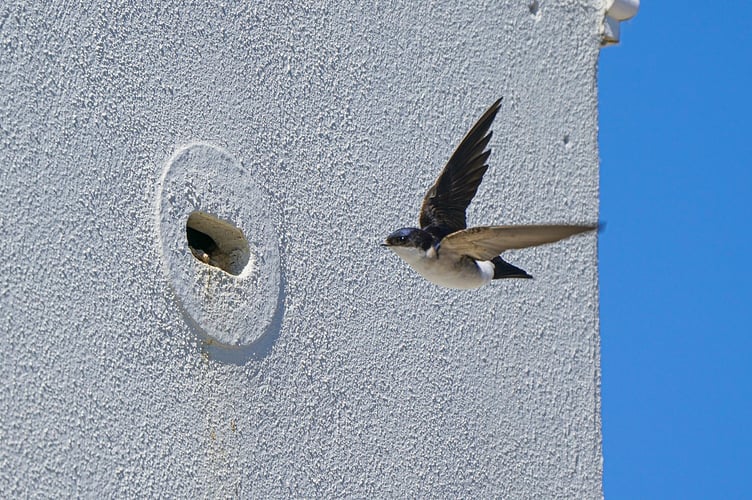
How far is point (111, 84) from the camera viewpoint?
11.4 ft

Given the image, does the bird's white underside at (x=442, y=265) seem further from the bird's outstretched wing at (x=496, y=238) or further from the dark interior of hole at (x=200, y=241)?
the dark interior of hole at (x=200, y=241)

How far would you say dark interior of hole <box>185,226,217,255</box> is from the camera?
387cm

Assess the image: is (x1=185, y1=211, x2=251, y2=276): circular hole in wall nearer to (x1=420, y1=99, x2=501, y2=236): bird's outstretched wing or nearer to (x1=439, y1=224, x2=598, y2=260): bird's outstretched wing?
(x1=420, y1=99, x2=501, y2=236): bird's outstretched wing

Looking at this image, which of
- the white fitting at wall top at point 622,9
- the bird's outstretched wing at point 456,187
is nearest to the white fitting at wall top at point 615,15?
the white fitting at wall top at point 622,9

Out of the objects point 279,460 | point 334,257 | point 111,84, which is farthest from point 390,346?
point 111,84

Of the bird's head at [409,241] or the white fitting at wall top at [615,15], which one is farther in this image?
the white fitting at wall top at [615,15]

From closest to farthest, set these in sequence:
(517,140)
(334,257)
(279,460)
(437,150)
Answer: (279,460) → (334,257) → (437,150) → (517,140)

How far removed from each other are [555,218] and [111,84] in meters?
2.13

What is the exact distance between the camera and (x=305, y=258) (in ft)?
13.1

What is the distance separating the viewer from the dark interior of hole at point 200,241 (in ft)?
12.7

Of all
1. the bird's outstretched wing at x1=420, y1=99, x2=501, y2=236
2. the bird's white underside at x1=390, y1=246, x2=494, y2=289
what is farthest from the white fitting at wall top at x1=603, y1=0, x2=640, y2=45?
the bird's white underside at x1=390, y1=246, x2=494, y2=289

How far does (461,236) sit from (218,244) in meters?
0.94

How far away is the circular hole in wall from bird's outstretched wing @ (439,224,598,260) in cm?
73

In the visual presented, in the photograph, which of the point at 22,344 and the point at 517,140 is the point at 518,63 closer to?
the point at 517,140
